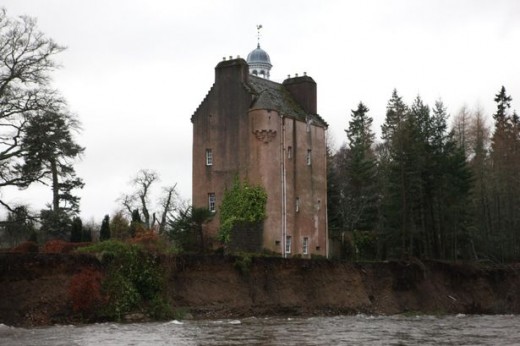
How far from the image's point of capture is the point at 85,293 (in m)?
32.9

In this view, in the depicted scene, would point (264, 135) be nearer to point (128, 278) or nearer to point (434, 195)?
point (434, 195)

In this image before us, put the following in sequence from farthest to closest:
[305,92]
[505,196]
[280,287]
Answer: [505,196] → [305,92] → [280,287]

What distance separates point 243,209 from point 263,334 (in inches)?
1033

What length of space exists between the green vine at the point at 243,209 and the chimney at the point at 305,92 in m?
10.4

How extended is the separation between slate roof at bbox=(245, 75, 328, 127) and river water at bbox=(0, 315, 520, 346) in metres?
22.4

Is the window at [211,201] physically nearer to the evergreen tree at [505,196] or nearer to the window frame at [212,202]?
the window frame at [212,202]

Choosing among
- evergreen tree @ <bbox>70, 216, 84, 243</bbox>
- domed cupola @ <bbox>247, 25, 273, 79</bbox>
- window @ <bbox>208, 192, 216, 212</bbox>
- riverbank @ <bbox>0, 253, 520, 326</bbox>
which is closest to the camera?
riverbank @ <bbox>0, 253, 520, 326</bbox>

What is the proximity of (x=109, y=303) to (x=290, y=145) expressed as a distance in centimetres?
2684

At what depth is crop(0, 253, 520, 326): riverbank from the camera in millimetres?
32062

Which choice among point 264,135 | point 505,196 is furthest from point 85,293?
point 505,196

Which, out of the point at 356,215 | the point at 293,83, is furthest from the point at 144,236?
the point at 356,215

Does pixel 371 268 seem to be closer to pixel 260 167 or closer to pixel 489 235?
pixel 260 167

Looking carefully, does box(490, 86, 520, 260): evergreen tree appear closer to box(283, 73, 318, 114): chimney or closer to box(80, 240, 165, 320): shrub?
box(283, 73, 318, 114): chimney

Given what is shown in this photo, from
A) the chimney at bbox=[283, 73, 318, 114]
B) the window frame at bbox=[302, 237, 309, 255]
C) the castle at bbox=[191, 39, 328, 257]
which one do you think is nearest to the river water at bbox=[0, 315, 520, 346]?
the castle at bbox=[191, 39, 328, 257]
